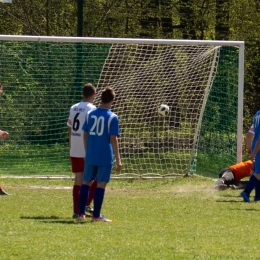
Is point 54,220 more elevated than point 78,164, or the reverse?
point 78,164

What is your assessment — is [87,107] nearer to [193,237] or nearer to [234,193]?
[193,237]

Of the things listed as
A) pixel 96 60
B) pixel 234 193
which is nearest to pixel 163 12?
pixel 96 60

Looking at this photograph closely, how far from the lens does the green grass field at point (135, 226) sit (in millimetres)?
7281

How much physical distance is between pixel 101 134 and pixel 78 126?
783mm

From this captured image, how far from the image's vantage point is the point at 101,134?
359 inches

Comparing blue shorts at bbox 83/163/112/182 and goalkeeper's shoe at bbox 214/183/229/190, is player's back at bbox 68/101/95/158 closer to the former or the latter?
Answer: blue shorts at bbox 83/163/112/182

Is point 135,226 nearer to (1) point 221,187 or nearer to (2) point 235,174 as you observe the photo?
(1) point 221,187

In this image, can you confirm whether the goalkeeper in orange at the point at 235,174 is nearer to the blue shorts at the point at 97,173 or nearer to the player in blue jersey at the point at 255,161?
the player in blue jersey at the point at 255,161

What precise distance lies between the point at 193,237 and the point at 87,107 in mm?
2472

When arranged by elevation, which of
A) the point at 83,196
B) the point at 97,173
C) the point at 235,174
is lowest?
the point at 235,174

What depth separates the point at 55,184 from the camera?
14.2m

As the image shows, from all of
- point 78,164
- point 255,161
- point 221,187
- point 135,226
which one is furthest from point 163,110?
point 135,226

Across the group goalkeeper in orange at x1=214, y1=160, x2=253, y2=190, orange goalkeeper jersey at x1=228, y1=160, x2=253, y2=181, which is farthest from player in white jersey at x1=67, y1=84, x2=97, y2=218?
orange goalkeeper jersey at x1=228, y1=160, x2=253, y2=181

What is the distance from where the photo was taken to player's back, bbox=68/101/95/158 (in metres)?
9.75
